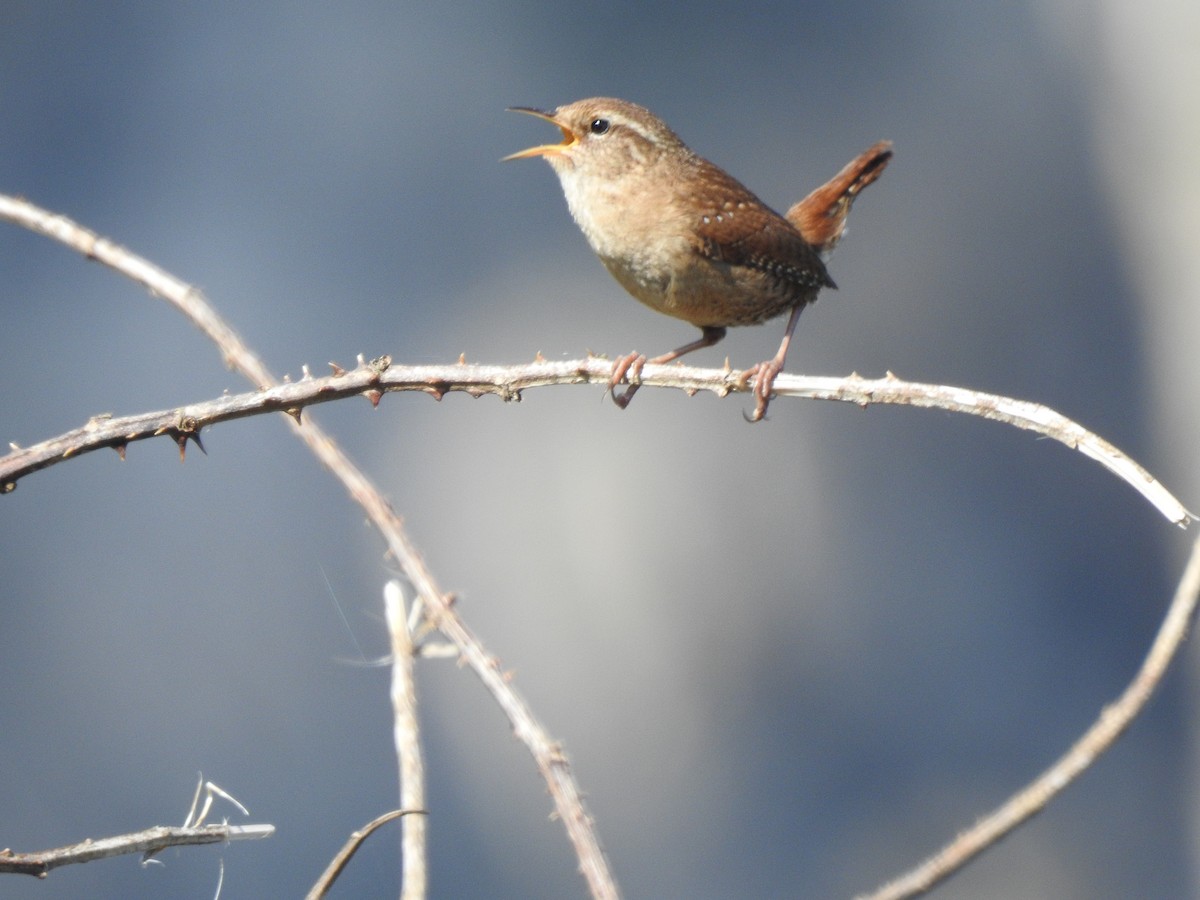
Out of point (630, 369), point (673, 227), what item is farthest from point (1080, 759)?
point (673, 227)

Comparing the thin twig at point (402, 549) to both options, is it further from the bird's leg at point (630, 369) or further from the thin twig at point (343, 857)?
the bird's leg at point (630, 369)

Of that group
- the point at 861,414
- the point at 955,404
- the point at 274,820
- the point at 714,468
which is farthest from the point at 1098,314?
the point at 955,404

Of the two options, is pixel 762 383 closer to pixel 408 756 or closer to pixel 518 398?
pixel 518 398

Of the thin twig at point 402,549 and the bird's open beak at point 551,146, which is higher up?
the bird's open beak at point 551,146

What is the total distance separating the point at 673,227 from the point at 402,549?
1.39m

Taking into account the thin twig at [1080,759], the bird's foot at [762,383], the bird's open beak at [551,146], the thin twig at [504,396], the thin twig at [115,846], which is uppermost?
the bird's open beak at [551,146]

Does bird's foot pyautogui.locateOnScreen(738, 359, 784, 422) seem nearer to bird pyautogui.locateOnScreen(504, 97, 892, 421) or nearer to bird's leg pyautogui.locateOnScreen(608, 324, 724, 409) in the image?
bird pyautogui.locateOnScreen(504, 97, 892, 421)

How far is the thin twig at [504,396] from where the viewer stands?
1406 mm

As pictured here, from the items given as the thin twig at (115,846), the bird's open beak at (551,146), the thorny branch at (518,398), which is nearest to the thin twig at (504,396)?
the thorny branch at (518,398)

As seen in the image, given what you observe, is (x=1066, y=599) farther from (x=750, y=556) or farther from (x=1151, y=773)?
(x=750, y=556)

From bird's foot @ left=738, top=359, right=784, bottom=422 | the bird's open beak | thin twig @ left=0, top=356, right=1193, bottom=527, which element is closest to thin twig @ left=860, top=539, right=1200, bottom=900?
thin twig @ left=0, top=356, right=1193, bottom=527

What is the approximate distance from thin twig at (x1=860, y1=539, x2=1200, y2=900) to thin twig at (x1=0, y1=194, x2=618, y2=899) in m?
0.36

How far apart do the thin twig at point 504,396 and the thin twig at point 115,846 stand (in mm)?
473

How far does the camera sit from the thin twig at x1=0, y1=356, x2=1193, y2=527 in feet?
4.61
